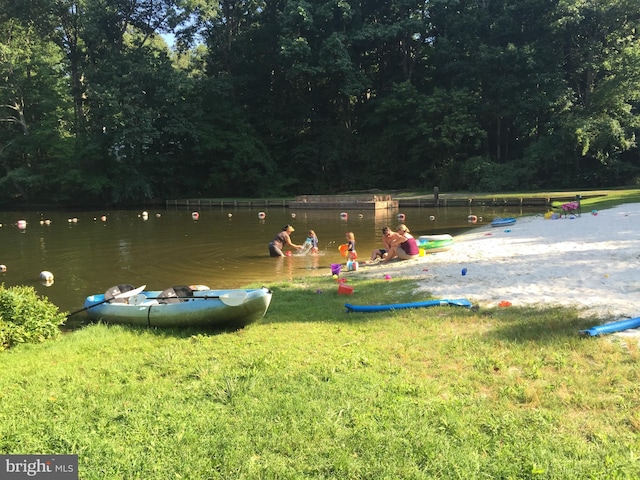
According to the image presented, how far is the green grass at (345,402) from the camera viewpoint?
3.66m

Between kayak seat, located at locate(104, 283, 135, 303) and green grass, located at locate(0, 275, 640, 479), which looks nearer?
green grass, located at locate(0, 275, 640, 479)

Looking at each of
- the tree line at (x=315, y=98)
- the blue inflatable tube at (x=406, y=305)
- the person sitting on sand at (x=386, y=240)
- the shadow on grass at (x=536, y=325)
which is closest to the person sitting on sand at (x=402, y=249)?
the person sitting on sand at (x=386, y=240)

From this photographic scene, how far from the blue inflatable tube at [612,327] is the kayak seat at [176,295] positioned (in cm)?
591

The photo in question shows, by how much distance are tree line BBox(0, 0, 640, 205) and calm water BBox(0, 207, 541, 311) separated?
36.4 feet

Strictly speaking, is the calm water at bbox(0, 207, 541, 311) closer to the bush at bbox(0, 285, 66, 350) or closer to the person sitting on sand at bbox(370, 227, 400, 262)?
the person sitting on sand at bbox(370, 227, 400, 262)

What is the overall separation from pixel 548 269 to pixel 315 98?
4294cm

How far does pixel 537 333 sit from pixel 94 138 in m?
44.6

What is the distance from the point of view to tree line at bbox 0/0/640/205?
3781 cm

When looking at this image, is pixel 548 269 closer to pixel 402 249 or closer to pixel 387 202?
pixel 402 249

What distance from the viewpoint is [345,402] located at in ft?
15.0

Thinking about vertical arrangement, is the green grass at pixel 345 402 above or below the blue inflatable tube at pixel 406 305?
below

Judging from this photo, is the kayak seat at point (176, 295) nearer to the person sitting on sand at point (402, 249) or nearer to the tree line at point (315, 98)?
the person sitting on sand at point (402, 249)

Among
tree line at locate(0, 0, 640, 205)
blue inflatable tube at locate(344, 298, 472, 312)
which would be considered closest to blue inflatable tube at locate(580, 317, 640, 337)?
blue inflatable tube at locate(344, 298, 472, 312)

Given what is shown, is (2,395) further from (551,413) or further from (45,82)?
(45,82)
